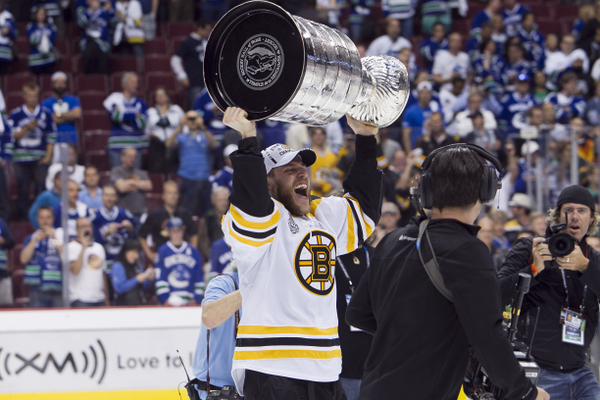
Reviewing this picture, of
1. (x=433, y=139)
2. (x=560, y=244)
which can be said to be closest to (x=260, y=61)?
(x=560, y=244)

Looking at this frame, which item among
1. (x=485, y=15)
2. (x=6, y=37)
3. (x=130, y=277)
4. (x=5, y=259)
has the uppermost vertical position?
(x=485, y=15)

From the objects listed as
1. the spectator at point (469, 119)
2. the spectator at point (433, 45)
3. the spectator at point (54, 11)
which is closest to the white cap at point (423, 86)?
the spectator at point (469, 119)

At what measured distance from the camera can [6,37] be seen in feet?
31.8

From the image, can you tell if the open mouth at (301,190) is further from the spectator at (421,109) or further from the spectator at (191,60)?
the spectator at (191,60)

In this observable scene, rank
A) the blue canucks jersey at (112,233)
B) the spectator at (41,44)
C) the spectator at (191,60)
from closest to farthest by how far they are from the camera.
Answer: the blue canucks jersey at (112,233), the spectator at (191,60), the spectator at (41,44)

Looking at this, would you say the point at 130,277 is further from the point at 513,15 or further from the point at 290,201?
the point at 513,15

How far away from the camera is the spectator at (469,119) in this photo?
22.6 ft

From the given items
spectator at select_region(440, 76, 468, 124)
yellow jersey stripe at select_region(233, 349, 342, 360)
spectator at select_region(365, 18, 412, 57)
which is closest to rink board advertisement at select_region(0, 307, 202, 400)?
yellow jersey stripe at select_region(233, 349, 342, 360)

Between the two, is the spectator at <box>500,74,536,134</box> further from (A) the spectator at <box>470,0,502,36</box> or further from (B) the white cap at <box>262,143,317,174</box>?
(B) the white cap at <box>262,143,317,174</box>

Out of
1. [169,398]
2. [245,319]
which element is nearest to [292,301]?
[245,319]

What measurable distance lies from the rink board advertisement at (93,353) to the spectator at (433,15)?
294 inches

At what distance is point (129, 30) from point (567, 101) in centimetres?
600

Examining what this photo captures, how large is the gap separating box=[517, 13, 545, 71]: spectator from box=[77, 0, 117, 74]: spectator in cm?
586

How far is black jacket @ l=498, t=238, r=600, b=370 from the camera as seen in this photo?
134 inches
